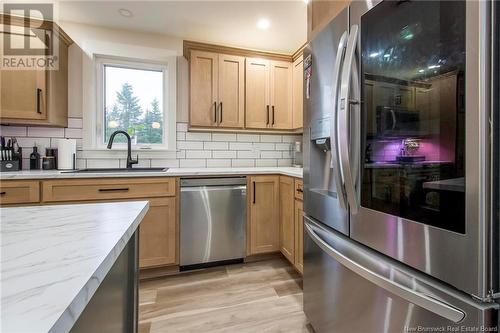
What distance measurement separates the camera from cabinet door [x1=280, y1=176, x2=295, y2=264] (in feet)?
6.79

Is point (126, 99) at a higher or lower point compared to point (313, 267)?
higher

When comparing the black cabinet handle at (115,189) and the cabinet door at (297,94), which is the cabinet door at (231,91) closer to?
the cabinet door at (297,94)

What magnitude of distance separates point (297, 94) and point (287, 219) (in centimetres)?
137

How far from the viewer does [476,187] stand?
0.58 meters

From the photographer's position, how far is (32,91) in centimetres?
203

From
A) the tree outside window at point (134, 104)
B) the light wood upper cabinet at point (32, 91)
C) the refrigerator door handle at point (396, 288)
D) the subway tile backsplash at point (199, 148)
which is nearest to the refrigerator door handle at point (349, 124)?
the refrigerator door handle at point (396, 288)

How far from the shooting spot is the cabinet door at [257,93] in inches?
103

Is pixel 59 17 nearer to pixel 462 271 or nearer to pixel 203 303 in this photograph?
pixel 203 303

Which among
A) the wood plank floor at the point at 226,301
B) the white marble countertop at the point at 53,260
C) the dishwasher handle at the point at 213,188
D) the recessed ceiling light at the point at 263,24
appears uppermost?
the recessed ceiling light at the point at 263,24

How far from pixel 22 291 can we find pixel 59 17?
9.53 ft

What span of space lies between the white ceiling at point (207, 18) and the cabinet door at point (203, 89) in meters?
0.28

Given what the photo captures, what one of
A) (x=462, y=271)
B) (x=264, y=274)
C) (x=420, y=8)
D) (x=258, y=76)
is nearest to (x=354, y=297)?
(x=462, y=271)

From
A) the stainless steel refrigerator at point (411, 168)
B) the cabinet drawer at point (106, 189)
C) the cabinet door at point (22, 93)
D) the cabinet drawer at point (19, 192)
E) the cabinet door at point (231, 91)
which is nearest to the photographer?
the stainless steel refrigerator at point (411, 168)

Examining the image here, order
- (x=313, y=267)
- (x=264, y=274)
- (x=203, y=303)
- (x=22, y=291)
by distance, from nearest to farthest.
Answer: (x=22, y=291)
(x=313, y=267)
(x=203, y=303)
(x=264, y=274)
